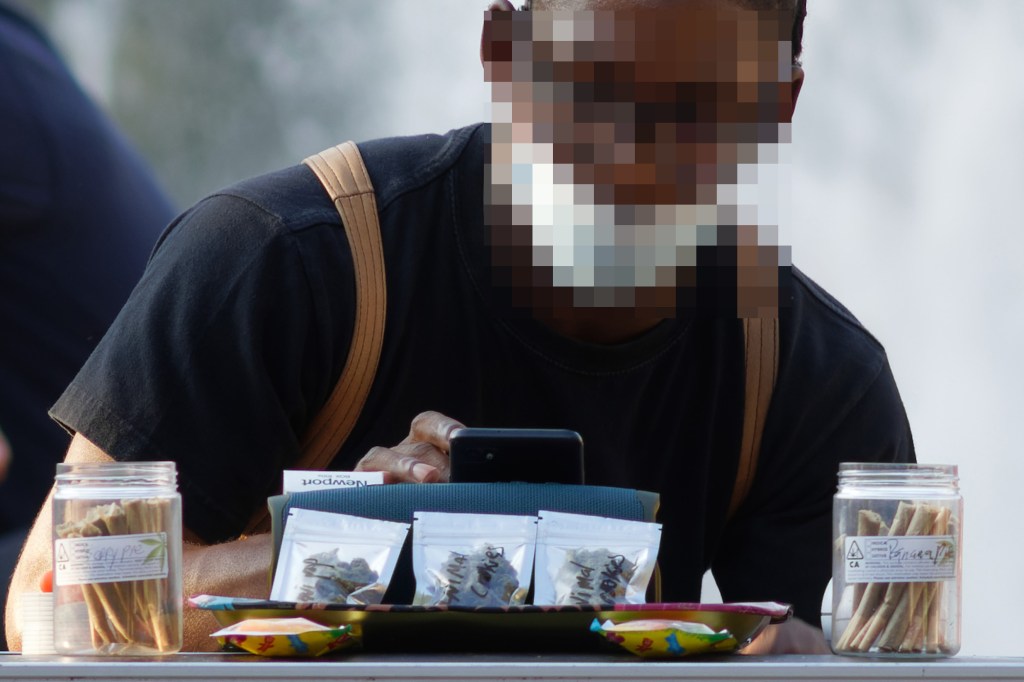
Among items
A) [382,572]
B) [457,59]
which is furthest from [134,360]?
[457,59]

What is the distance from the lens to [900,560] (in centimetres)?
113

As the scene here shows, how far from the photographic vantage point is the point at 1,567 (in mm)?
2514

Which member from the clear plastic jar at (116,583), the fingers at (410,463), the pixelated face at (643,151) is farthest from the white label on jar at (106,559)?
the pixelated face at (643,151)

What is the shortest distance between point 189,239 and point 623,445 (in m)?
0.55

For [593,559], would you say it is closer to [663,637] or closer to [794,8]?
[663,637]

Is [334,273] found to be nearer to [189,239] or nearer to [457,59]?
[189,239]

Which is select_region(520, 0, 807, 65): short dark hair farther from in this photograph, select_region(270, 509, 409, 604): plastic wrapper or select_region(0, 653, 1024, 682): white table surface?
select_region(0, 653, 1024, 682): white table surface

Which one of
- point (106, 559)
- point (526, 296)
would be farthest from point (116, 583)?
point (526, 296)

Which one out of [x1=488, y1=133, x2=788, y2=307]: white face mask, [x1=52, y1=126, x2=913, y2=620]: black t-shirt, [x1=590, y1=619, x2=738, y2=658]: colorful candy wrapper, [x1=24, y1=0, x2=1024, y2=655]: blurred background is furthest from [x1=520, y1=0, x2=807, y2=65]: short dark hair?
[x1=24, y1=0, x2=1024, y2=655]: blurred background

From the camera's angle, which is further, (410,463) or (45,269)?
(45,269)

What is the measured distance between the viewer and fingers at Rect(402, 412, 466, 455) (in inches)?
56.0

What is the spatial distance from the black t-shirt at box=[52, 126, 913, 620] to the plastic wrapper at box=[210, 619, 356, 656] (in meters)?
0.49

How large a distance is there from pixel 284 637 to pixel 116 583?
16cm

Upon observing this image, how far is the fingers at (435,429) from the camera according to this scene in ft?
4.66
